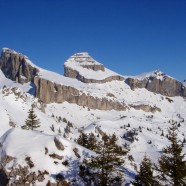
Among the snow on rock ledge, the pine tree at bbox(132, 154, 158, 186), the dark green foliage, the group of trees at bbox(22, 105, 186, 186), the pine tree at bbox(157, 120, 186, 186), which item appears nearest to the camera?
the pine tree at bbox(157, 120, 186, 186)

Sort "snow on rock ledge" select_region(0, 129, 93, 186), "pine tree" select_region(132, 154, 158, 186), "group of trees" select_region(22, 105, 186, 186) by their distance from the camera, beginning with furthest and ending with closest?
1. "snow on rock ledge" select_region(0, 129, 93, 186)
2. "pine tree" select_region(132, 154, 158, 186)
3. "group of trees" select_region(22, 105, 186, 186)

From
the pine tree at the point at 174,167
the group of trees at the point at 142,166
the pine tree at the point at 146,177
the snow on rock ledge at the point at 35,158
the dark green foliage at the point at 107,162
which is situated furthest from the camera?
the snow on rock ledge at the point at 35,158

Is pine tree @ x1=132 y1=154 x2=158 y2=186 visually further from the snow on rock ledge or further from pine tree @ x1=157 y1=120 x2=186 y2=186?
the snow on rock ledge

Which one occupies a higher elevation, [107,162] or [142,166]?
[107,162]

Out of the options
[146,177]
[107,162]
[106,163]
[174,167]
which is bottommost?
[146,177]

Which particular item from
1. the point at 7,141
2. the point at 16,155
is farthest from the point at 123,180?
the point at 7,141

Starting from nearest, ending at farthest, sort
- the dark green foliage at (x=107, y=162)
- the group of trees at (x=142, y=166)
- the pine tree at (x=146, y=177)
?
the group of trees at (x=142, y=166), the pine tree at (x=146, y=177), the dark green foliage at (x=107, y=162)

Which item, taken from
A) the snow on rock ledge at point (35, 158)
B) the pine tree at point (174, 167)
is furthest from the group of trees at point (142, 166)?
the snow on rock ledge at point (35, 158)

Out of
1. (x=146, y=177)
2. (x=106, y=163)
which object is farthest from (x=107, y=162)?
(x=146, y=177)

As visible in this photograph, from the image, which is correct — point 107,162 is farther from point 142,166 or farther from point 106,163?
point 142,166

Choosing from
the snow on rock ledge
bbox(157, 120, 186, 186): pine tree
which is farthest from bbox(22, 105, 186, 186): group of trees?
the snow on rock ledge

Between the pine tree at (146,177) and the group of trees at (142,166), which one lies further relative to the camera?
the pine tree at (146,177)

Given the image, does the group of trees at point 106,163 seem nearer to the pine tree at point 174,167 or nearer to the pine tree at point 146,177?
the pine tree at point 146,177

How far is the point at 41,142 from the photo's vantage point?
51750 mm
